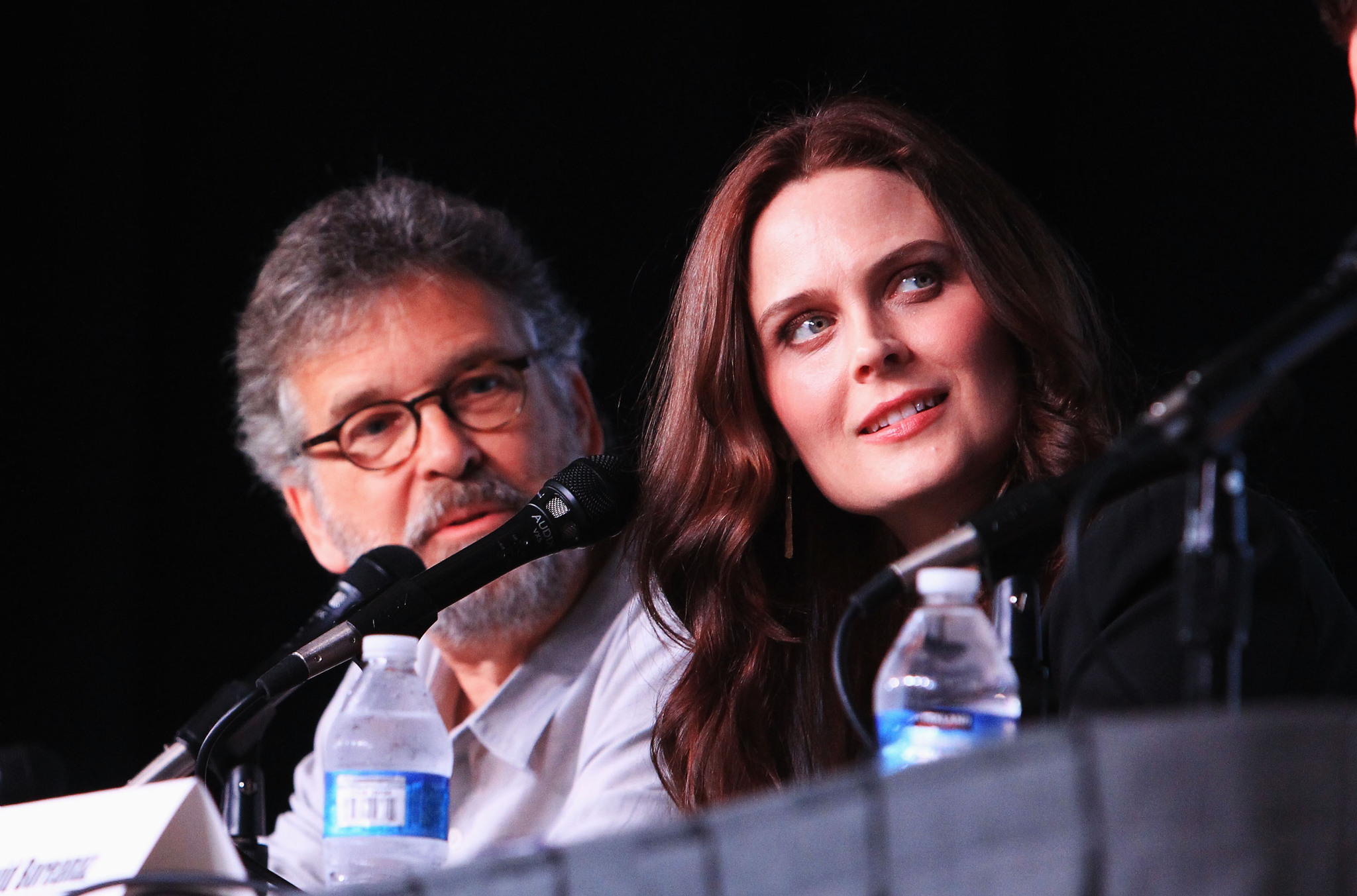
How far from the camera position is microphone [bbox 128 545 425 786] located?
1467 millimetres

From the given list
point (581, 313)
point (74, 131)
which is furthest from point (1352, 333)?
point (74, 131)

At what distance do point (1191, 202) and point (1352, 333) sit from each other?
353 millimetres

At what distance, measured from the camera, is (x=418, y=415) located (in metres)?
2.42

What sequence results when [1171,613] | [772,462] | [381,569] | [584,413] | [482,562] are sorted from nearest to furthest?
[1171,613] < [482,562] < [381,569] < [772,462] < [584,413]

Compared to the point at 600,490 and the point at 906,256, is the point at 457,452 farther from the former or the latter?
the point at 906,256

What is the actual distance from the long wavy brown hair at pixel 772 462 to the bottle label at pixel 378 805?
1.56ft

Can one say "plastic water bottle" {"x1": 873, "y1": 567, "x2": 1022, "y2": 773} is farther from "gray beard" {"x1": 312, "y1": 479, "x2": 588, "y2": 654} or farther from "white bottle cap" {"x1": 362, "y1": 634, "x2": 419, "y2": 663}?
"gray beard" {"x1": 312, "y1": 479, "x2": 588, "y2": 654}

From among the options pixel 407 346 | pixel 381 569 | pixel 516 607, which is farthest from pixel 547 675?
pixel 381 569

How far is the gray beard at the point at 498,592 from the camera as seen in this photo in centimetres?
229

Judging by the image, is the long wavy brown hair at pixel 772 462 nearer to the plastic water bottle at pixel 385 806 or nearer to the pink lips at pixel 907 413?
the pink lips at pixel 907 413

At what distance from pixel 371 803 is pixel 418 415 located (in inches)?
45.7

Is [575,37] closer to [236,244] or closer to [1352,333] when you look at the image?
[236,244]

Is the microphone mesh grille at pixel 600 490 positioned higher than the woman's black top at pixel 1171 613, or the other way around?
the microphone mesh grille at pixel 600 490

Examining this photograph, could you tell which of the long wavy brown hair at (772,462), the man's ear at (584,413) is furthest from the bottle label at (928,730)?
the man's ear at (584,413)
